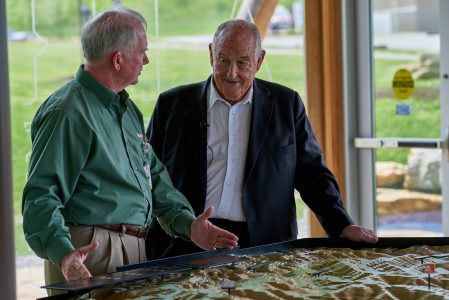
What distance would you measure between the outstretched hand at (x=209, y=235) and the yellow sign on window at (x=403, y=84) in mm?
2959

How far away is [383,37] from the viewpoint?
6.18 metres

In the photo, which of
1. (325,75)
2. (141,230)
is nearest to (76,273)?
(141,230)

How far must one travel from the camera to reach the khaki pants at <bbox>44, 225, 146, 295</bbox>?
10.5 ft

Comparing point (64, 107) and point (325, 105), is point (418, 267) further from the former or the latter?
point (325, 105)

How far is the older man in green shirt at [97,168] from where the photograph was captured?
305 cm

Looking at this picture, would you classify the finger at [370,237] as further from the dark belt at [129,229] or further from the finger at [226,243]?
the dark belt at [129,229]

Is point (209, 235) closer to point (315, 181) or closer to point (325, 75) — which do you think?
point (315, 181)

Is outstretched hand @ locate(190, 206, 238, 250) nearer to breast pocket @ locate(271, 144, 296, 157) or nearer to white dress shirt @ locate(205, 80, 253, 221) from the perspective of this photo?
white dress shirt @ locate(205, 80, 253, 221)

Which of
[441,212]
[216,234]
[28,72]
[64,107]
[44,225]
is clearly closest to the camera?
[44,225]

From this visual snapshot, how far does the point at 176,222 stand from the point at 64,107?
0.69 meters

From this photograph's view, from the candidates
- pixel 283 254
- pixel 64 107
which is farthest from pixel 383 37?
pixel 64 107

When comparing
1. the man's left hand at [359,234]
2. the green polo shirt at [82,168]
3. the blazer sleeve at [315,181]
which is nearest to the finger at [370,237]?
the man's left hand at [359,234]

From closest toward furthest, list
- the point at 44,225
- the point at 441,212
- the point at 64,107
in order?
the point at 44,225, the point at 64,107, the point at 441,212

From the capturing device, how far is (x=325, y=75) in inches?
240
